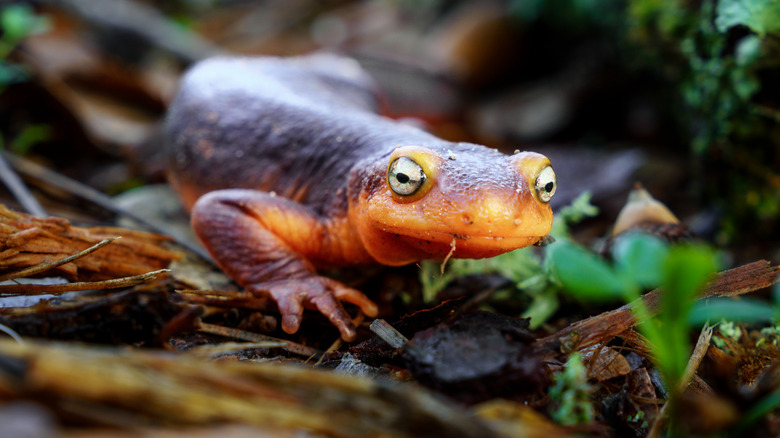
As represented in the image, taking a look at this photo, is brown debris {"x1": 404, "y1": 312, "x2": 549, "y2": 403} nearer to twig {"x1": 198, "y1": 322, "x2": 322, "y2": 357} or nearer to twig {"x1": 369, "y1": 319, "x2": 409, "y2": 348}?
twig {"x1": 369, "y1": 319, "x2": 409, "y2": 348}

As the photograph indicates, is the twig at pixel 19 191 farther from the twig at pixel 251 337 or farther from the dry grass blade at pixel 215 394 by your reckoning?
the dry grass blade at pixel 215 394

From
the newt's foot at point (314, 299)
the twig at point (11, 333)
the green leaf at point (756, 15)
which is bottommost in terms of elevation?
the newt's foot at point (314, 299)

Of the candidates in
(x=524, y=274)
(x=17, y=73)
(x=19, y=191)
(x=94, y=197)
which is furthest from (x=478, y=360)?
(x=17, y=73)

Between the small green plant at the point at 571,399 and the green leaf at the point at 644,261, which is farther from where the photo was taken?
the small green plant at the point at 571,399

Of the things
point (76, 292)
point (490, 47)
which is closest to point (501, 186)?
point (76, 292)

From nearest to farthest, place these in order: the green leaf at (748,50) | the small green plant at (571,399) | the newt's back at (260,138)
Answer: the small green plant at (571,399) < the green leaf at (748,50) < the newt's back at (260,138)

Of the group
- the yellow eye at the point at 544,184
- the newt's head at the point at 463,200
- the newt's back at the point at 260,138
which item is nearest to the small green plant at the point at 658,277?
the newt's head at the point at 463,200

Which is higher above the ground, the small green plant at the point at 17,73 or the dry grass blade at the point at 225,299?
the small green plant at the point at 17,73
